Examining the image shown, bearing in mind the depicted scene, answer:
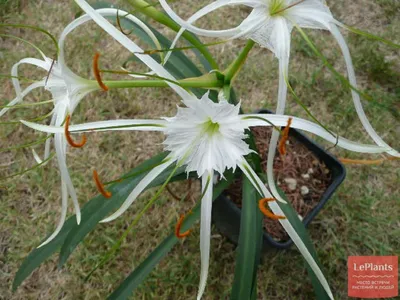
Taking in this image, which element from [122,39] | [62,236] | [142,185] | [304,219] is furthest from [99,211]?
[304,219]

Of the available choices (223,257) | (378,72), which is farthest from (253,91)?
(223,257)

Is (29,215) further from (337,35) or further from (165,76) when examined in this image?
(337,35)

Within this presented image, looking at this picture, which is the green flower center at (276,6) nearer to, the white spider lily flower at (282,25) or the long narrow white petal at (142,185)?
the white spider lily flower at (282,25)

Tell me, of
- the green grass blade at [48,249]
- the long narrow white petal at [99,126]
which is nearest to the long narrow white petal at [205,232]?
the long narrow white petal at [99,126]

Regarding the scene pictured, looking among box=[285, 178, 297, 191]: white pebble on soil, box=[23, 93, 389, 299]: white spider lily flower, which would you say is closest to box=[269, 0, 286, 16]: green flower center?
box=[23, 93, 389, 299]: white spider lily flower

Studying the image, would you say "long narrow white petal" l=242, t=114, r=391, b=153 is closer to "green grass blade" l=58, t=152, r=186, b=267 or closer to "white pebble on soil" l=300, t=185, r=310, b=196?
"green grass blade" l=58, t=152, r=186, b=267

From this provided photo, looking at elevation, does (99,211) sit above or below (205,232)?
above

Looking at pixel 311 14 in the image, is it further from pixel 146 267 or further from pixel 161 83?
pixel 146 267
